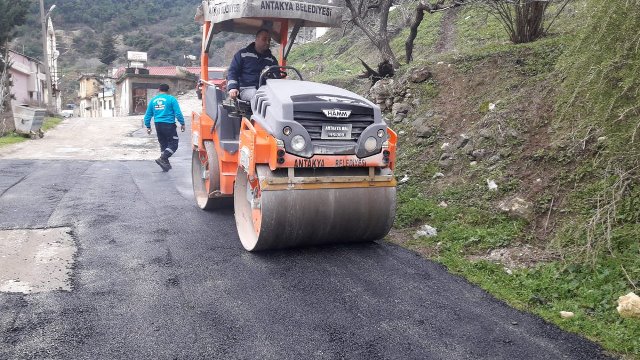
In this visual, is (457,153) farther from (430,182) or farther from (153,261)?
(153,261)

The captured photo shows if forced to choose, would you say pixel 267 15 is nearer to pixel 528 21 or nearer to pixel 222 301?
pixel 222 301

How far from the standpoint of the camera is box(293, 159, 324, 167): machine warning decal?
16.0 feet

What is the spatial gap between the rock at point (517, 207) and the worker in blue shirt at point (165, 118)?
6.39 m

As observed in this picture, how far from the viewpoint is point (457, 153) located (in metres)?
7.11

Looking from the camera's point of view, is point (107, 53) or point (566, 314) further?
point (107, 53)

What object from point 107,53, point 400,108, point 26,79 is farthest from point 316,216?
point 107,53

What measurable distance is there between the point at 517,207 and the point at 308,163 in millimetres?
2245

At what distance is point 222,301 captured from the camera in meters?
4.07

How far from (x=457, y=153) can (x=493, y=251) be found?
7.24 feet

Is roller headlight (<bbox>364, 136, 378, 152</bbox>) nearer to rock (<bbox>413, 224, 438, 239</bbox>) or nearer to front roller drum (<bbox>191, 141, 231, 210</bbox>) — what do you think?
rock (<bbox>413, 224, 438, 239</bbox>)

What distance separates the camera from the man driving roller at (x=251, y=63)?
20.7 ft

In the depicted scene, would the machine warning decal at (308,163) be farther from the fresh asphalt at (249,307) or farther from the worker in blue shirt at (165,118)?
the worker in blue shirt at (165,118)

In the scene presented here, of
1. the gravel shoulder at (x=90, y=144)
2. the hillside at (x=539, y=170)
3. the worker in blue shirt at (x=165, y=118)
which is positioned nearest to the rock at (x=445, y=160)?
the hillside at (x=539, y=170)

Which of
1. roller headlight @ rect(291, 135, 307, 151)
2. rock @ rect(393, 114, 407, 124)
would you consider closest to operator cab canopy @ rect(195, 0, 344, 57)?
roller headlight @ rect(291, 135, 307, 151)
